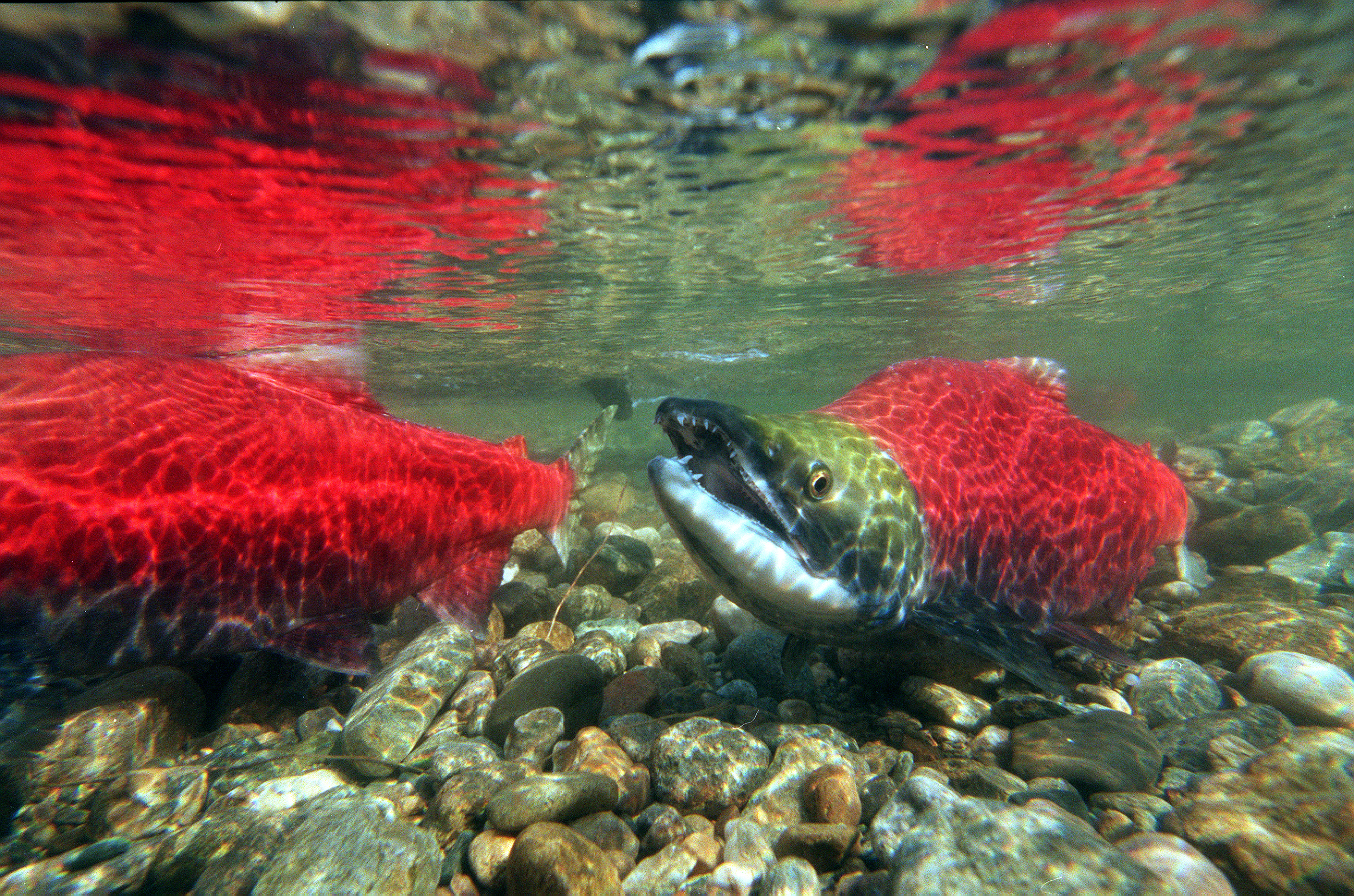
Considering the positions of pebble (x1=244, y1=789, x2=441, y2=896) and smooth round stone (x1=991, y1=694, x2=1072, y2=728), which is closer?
pebble (x1=244, y1=789, x2=441, y2=896)

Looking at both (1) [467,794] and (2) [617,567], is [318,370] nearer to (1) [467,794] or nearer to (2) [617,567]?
(2) [617,567]

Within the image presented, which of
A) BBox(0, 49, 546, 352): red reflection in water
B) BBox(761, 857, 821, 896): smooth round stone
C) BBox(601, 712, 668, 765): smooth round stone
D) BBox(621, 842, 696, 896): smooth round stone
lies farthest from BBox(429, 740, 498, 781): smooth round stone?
BBox(0, 49, 546, 352): red reflection in water

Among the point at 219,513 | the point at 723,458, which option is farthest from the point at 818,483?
the point at 219,513

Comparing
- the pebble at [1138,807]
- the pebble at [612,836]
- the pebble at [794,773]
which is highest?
the pebble at [1138,807]

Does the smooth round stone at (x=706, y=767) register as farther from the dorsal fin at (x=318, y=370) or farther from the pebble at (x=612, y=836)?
the dorsal fin at (x=318, y=370)

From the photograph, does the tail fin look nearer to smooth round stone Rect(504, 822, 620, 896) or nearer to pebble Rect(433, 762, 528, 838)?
pebble Rect(433, 762, 528, 838)

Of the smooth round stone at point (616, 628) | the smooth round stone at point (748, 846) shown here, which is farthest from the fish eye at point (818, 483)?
the smooth round stone at point (616, 628)
